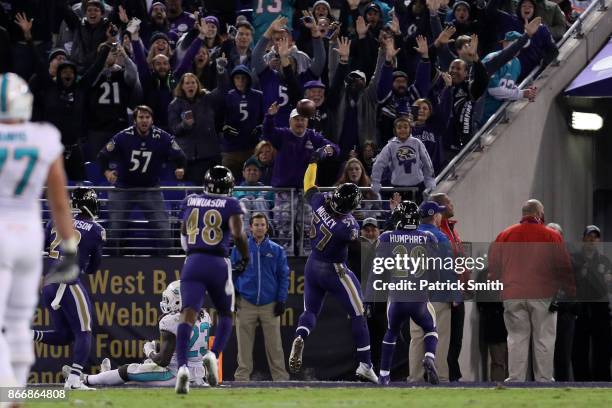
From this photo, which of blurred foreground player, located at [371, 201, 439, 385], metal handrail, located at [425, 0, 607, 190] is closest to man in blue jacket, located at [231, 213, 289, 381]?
blurred foreground player, located at [371, 201, 439, 385]

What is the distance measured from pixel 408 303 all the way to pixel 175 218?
3.58 m

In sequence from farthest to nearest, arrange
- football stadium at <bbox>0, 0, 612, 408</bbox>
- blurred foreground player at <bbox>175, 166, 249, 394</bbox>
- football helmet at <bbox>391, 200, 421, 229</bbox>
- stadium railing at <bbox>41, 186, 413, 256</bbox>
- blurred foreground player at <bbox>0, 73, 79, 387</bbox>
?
stadium railing at <bbox>41, 186, 413, 256</bbox> → football stadium at <bbox>0, 0, 612, 408</bbox> → football helmet at <bbox>391, 200, 421, 229</bbox> → blurred foreground player at <bbox>175, 166, 249, 394</bbox> → blurred foreground player at <bbox>0, 73, 79, 387</bbox>

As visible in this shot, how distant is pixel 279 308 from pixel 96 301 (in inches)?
103

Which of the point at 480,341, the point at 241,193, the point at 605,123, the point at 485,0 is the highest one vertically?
the point at 485,0

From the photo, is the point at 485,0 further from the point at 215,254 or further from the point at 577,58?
the point at 215,254

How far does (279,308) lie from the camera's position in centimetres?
1750

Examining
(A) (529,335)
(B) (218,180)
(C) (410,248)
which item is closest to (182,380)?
(B) (218,180)

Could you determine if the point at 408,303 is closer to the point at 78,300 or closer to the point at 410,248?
the point at 410,248

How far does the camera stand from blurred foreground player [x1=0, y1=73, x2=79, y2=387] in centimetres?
899

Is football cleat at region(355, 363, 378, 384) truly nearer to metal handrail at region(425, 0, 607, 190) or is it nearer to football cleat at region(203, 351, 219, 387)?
football cleat at region(203, 351, 219, 387)

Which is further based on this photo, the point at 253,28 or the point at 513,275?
the point at 253,28

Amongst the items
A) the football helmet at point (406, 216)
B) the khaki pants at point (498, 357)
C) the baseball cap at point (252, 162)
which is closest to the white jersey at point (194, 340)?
the football helmet at point (406, 216)

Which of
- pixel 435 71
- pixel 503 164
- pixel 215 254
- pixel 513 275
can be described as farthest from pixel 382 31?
pixel 215 254

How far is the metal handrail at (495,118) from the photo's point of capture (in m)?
19.2
